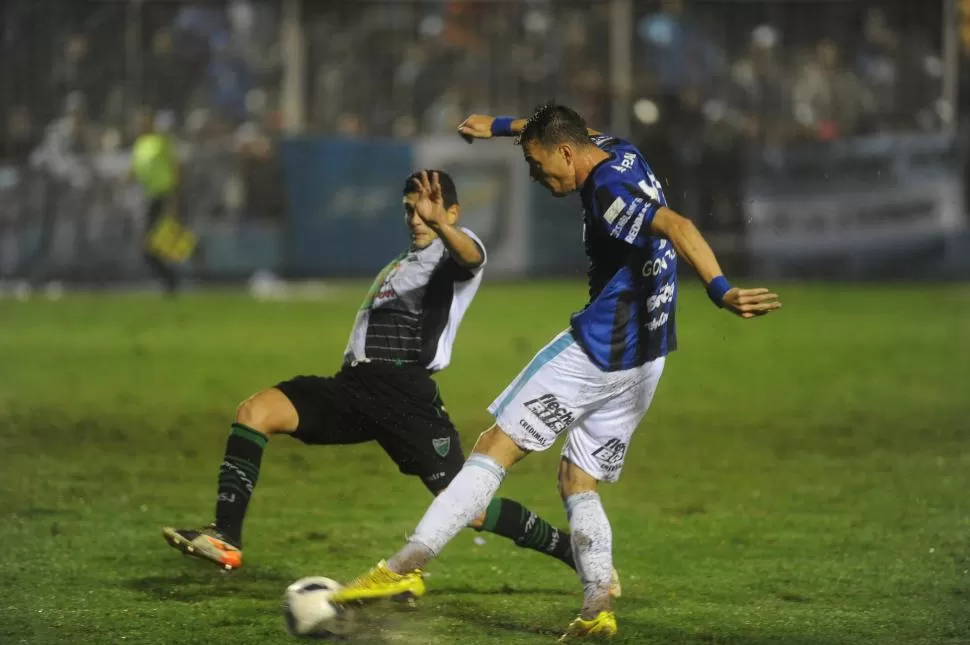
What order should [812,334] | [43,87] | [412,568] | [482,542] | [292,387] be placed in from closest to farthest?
1. [412,568]
2. [292,387]
3. [482,542]
4. [812,334]
5. [43,87]

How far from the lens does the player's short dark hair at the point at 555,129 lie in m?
5.87

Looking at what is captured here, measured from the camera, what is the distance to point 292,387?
22.8ft

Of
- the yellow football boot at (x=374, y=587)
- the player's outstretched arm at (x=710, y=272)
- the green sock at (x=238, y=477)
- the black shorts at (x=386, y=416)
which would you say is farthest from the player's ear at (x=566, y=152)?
the green sock at (x=238, y=477)

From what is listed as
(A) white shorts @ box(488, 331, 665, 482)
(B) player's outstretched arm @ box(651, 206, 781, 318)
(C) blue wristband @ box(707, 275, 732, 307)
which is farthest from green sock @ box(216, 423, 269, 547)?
(C) blue wristband @ box(707, 275, 732, 307)

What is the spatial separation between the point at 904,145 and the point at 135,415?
16.0 metres

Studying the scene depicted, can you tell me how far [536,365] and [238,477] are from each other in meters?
1.52

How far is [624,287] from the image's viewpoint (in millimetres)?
6008

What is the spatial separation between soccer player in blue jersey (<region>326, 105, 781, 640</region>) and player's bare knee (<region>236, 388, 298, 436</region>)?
100 cm

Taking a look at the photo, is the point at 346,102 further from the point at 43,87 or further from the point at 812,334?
the point at 812,334

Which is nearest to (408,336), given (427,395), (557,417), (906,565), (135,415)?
(427,395)

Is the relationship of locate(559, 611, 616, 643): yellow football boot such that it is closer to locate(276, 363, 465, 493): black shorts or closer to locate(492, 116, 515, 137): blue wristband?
locate(276, 363, 465, 493): black shorts

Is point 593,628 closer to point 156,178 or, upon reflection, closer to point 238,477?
point 238,477

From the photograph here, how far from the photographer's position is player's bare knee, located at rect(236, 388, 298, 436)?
6820 millimetres

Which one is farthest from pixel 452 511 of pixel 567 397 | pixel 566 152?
pixel 566 152
